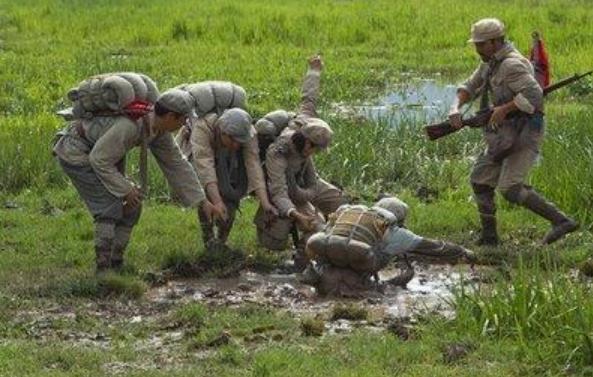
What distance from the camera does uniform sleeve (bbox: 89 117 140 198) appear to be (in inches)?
364

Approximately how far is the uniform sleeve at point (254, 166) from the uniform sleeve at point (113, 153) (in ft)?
3.21

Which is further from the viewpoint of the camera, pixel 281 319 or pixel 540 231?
pixel 540 231

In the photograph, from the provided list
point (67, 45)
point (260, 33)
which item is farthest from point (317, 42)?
point (67, 45)

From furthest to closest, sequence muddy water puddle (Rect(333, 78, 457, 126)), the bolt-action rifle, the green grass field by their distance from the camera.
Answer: muddy water puddle (Rect(333, 78, 457, 126))
the bolt-action rifle
the green grass field

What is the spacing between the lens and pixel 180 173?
975cm

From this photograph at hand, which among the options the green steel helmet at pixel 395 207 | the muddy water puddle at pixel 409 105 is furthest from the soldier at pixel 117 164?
the muddy water puddle at pixel 409 105

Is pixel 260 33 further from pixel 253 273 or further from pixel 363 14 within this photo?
pixel 253 273

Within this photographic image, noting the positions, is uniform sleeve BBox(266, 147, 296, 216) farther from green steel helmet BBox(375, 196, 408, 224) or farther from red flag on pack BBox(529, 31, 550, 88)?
red flag on pack BBox(529, 31, 550, 88)

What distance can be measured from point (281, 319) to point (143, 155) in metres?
1.63

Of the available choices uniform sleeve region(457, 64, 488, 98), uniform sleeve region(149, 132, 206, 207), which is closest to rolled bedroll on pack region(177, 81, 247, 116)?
uniform sleeve region(149, 132, 206, 207)

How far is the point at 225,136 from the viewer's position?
32.3ft

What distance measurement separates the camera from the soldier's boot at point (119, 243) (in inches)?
384

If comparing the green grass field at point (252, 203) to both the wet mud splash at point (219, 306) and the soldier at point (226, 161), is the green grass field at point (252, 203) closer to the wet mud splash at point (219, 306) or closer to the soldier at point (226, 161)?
the wet mud splash at point (219, 306)

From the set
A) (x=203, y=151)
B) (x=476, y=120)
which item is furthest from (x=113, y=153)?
(x=476, y=120)
